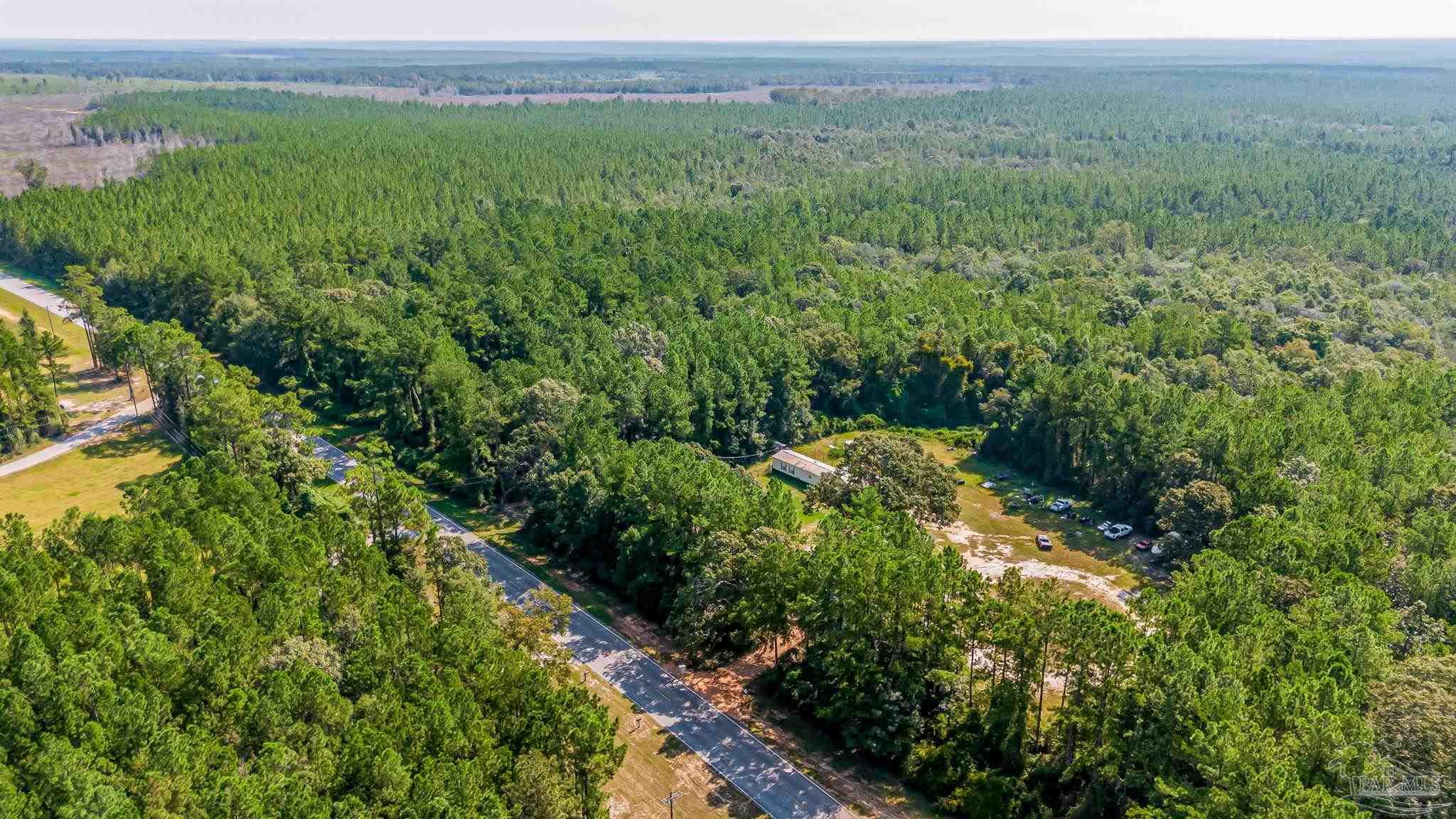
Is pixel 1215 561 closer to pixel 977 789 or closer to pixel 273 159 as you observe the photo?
pixel 977 789

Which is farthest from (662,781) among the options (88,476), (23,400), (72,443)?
(23,400)

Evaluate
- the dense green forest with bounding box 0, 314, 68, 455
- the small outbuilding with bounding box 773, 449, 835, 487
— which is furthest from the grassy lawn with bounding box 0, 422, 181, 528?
the small outbuilding with bounding box 773, 449, 835, 487

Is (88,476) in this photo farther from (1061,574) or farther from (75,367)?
(1061,574)

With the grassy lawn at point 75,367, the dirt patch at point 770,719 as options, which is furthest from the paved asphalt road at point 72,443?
the dirt patch at point 770,719

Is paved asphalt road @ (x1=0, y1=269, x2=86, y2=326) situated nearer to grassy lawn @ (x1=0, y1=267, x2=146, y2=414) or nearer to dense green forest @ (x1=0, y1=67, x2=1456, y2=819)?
grassy lawn @ (x1=0, y1=267, x2=146, y2=414)

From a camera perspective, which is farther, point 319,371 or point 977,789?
point 319,371

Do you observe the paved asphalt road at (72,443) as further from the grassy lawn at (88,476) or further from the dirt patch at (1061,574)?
the dirt patch at (1061,574)

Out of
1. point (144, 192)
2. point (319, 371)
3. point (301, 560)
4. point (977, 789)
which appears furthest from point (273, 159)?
point (977, 789)
